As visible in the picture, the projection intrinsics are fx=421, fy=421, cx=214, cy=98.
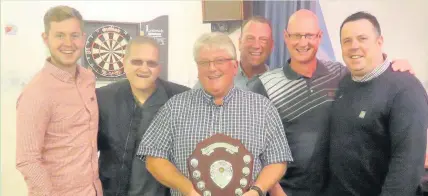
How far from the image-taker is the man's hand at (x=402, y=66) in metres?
1.67

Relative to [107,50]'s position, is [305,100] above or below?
below

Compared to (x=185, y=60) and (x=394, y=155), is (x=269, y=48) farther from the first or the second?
(x=394, y=155)

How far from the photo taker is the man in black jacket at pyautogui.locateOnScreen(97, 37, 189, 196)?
1.86 metres

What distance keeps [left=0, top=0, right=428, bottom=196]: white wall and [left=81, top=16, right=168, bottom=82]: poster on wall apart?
0.04 metres

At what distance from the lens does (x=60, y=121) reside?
5.46ft

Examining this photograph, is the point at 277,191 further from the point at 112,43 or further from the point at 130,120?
the point at 112,43

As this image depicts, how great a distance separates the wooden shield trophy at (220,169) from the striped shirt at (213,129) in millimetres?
51

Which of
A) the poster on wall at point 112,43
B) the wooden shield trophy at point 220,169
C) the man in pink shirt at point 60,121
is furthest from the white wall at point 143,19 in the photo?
the wooden shield trophy at point 220,169

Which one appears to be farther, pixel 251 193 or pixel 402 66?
pixel 402 66

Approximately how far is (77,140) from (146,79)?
1.33ft

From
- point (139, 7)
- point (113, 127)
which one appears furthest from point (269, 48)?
point (113, 127)

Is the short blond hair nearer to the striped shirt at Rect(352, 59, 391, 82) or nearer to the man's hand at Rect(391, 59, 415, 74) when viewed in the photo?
the striped shirt at Rect(352, 59, 391, 82)

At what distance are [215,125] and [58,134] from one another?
2.05 ft

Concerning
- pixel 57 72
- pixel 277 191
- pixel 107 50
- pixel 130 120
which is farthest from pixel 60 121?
pixel 277 191
